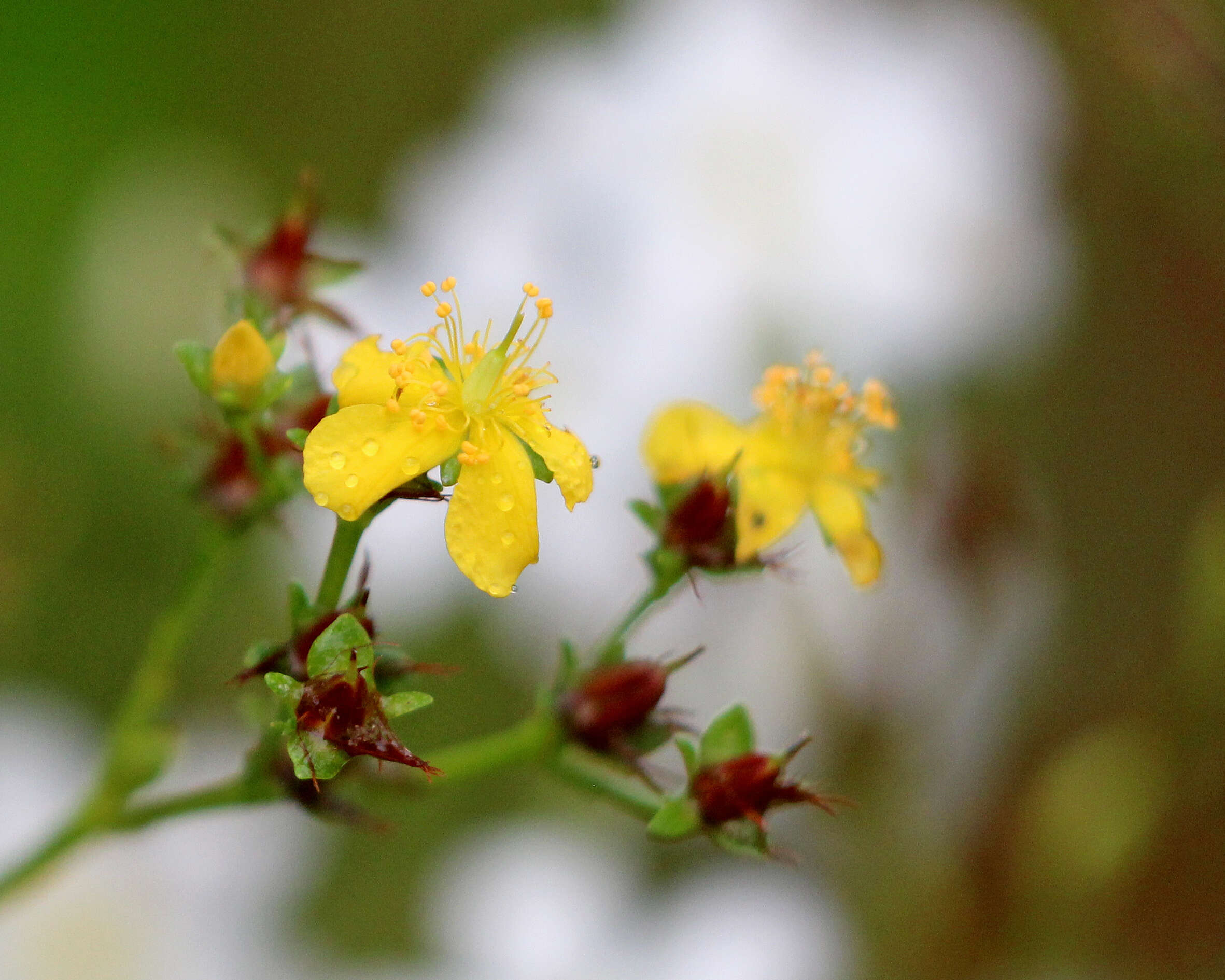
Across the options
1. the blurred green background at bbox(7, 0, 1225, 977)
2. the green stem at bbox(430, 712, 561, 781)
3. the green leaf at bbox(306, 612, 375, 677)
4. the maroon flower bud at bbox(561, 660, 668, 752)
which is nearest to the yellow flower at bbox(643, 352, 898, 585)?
the maroon flower bud at bbox(561, 660, 668, 752)

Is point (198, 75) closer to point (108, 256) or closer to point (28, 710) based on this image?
point (108, 256)

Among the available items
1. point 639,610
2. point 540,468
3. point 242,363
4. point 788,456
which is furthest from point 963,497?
point 242,363

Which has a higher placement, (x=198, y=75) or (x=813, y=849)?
(x=198, y=75)

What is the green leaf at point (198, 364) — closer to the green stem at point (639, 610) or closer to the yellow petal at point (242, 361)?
the yellow petal at point (242, 361)

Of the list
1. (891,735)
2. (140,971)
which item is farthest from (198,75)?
(891,735)

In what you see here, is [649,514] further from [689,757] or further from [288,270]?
[288,270]

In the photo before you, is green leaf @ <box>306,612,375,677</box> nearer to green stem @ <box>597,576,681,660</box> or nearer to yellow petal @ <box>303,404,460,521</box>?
yellow petal @ <box>303,404,460,521</box>
